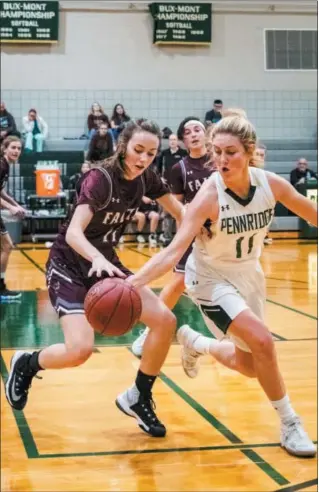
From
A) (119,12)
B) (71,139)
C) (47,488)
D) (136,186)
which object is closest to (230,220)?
(136,186)

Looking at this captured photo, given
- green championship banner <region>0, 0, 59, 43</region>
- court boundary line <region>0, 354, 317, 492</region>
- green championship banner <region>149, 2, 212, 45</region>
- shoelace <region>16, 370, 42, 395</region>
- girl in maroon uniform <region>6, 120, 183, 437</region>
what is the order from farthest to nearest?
green championship banner <region>149, 2, 212, 45</region>
green championship banner <region>0, 0, 59, 43</region>
shoelace <region>16, 370, 42, 395</region>
girl in maroon uniform <region>6, 120, 183, 437</region>
court boundary line <region>0, 354, 317, 492</region>

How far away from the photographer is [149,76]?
1984 centimetres

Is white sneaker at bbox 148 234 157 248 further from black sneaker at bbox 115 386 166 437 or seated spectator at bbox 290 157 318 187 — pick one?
black sneaker at bbox 115 386 166 437

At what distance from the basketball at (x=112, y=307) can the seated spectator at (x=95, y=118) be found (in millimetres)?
14290

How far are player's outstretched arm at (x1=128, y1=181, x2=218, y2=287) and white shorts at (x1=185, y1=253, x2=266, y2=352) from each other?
35cm

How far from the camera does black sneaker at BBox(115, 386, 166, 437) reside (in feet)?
14.5

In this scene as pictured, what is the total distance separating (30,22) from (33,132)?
2.80 metres

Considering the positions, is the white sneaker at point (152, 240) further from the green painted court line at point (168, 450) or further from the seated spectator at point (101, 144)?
the green painted court line at point (168, 450)

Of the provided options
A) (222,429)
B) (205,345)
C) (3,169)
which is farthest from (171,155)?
(222,429)

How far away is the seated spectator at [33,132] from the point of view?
59.2 ft

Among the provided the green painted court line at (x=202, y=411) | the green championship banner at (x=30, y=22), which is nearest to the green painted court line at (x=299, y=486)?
the green painted court line at (x=202, y=411)

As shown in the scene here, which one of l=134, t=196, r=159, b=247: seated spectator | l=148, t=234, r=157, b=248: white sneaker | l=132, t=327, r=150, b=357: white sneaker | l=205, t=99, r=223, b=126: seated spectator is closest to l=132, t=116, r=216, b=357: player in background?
l=132, t=327, r=150, b=357: white sneaker

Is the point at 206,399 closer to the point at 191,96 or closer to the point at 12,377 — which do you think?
the point at 12,377

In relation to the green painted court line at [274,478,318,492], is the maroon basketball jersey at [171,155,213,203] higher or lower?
→ higher
